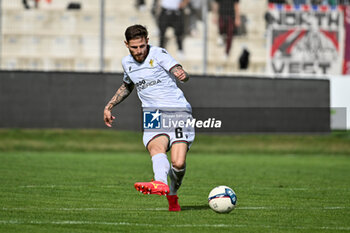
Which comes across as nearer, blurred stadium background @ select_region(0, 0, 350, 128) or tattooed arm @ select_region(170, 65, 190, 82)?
tattooed arm @ select_region(170, 65, 190, 82)

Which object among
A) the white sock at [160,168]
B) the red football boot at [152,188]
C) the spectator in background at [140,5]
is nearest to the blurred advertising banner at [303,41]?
the spectator in background at [140,5]

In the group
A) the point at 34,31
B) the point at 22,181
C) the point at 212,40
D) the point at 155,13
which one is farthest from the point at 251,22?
the point at 22,181

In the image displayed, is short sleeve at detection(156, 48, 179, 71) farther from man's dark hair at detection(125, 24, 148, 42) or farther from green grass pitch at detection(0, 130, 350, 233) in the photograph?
green grass pitch at detection(0, 130, 350, 233)

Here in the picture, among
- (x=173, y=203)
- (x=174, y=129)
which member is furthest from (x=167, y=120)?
(x=173, y=203)

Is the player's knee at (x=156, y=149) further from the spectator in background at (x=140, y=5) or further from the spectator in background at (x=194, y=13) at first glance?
the spectator in background at (x=140, y=5)

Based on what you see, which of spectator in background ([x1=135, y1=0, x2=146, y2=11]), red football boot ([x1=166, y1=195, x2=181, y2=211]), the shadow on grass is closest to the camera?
red football boot ([x1=166, y1=195, x2=181, y2=211])

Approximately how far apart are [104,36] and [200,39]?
3.07 meters

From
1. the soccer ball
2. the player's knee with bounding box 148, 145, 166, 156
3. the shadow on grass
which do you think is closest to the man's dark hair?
the player's knee with bounding box 148, 145, 166, 156

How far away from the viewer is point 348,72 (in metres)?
24.3

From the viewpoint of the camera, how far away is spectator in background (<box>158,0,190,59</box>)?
77.5 feet

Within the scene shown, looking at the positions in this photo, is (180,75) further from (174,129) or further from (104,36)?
(104,36)

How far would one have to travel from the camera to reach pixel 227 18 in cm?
2389

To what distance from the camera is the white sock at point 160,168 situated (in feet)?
27.8

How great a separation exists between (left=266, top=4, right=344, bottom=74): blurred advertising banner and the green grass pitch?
2393 millimetres
